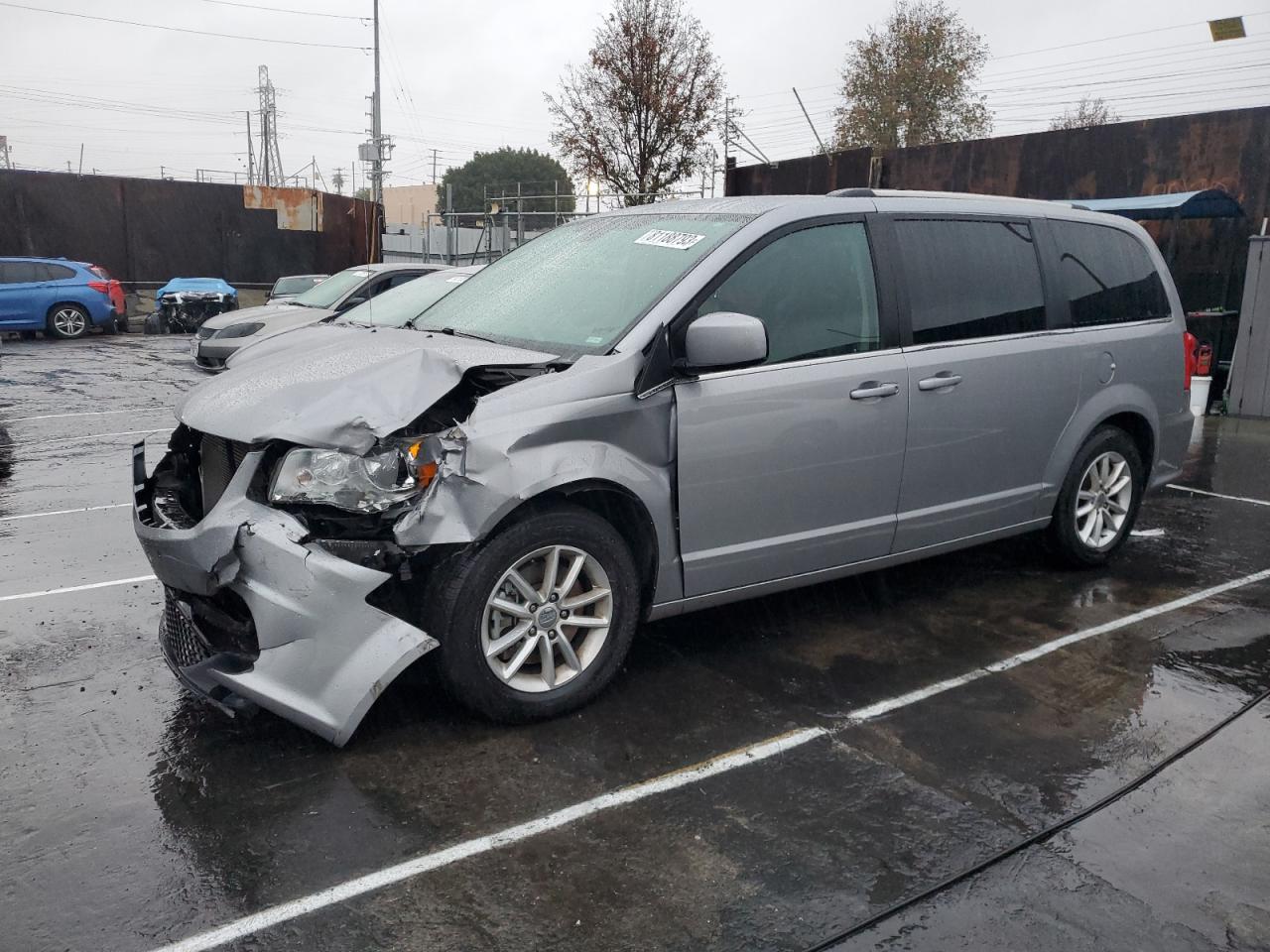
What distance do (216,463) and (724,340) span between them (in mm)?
1868

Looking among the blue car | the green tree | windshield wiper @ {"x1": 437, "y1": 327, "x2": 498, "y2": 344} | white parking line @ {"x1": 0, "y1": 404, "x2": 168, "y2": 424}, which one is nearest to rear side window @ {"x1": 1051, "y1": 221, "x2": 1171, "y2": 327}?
windshield wiper @ {"x1": 437, "y1": 327, "x2": 498, "y2": 344}

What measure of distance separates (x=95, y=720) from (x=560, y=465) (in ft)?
6.29

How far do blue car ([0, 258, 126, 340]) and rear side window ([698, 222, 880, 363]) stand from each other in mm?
18883

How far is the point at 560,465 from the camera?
351cm

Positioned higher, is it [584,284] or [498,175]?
[498,175]

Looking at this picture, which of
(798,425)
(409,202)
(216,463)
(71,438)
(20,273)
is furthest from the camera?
(409,202)

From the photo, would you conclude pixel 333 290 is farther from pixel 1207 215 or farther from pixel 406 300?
pixel 1207 215

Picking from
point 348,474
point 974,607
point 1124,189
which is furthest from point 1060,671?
point 1124,189

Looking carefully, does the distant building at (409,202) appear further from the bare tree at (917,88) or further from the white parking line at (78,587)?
the white parking line at (78,587)

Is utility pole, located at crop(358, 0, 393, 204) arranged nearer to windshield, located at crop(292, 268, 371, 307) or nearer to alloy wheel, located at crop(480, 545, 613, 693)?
windshield, located at crop(292, 268, 371, 307)

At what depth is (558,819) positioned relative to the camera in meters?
3.08

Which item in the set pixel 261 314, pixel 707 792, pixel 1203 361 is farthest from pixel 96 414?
pixel 1203 361

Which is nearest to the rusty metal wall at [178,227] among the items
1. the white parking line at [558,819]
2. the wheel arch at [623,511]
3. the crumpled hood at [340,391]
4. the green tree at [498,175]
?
the crumpled hood at [340,391]

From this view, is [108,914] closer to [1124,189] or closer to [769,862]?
[769,862]
